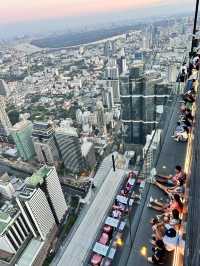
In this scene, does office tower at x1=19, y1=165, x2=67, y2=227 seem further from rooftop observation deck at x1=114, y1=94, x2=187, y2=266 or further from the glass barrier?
rooftop observation deck at x1=114, y1=94, x2=187, y2=266

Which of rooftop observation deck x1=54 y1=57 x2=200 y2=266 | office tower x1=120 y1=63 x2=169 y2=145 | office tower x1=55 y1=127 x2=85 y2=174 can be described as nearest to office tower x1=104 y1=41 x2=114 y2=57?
office tower x1=55 y1=127 x2=85 y2=174

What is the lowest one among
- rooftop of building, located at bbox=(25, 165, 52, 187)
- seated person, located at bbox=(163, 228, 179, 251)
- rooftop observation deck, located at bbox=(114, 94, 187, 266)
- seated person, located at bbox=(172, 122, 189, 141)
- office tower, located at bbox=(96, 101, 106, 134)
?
office tower, located at bbox=(96, 101, 106, 134)

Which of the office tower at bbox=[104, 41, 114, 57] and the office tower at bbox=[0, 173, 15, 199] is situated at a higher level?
the office tower at bbox=[104, 41, 114, 57]

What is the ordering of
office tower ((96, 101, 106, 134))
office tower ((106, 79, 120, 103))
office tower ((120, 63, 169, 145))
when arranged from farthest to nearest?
office tower ((106, 79, 120, 103)) → office tower ((96, 101, 106, 134)) → office tower ((120, 63, 169, 145))

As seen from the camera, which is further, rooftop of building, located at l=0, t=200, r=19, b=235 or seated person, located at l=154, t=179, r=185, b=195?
rooftop of building, located at l=0, t=200, r=19, b=235

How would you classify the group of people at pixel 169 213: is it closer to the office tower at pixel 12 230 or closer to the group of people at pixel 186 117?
the group of people at pixel 186 117

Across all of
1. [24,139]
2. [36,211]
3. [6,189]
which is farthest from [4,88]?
[36,211]

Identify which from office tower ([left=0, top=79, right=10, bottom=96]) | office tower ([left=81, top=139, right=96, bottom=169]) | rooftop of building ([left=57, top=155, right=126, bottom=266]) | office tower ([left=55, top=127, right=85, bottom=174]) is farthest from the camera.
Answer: office tower ([left=0, top=79, right=10, bottom=96])

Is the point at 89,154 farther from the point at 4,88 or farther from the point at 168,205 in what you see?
the point at 4,88
